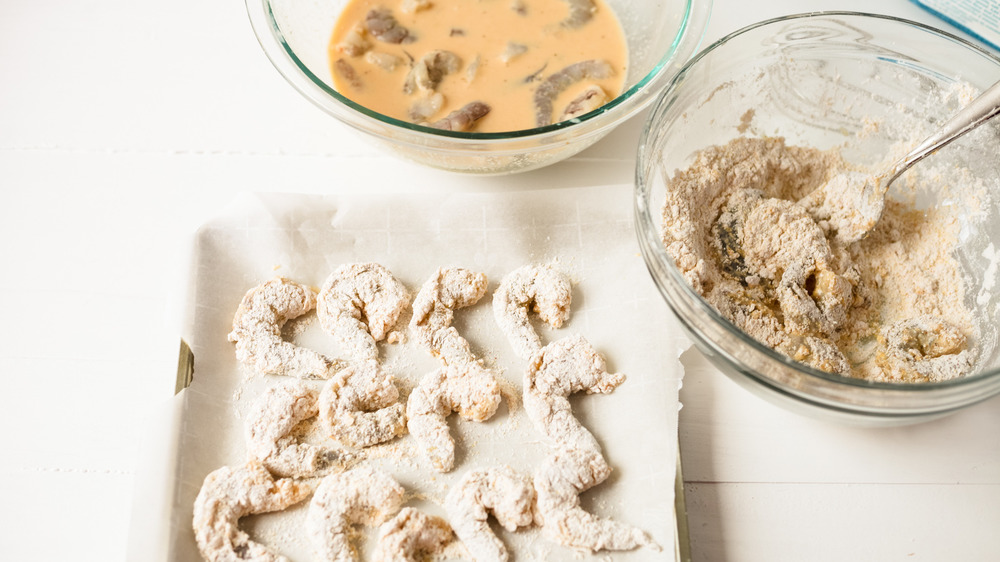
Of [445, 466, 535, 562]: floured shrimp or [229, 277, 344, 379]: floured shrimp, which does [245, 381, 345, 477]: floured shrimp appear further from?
[445, 466, 535, 562]: floured shrimp

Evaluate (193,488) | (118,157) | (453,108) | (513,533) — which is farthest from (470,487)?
(118,157)

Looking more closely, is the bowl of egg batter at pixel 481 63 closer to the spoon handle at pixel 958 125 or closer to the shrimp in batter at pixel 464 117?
the shrimp in batter at pixel 464 117

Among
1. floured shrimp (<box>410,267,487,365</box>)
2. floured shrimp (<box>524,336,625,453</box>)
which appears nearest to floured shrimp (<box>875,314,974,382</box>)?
floured shrimp (<box>524,336,625,453</box>)

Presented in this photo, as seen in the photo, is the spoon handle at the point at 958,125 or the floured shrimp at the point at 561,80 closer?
the spoon handle at the point at 958,125

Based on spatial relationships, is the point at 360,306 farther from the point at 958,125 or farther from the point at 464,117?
the point at 958,125

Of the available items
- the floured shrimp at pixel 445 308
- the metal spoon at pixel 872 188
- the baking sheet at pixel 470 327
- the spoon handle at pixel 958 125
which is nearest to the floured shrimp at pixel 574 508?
the baking sheet at pixel 470 327
